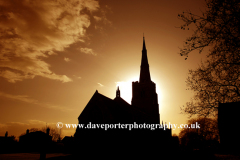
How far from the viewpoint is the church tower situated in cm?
4525

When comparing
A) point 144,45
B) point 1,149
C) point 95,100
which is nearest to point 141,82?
point 144,45

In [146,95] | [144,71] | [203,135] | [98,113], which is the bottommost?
[203,135]

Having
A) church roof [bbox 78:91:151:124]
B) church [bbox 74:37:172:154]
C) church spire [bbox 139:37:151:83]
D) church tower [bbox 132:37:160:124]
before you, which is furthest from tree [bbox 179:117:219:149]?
church roof [bbox 78:91:151:124]

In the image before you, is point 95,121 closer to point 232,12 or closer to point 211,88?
point 211,88

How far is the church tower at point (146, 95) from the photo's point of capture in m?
45.2

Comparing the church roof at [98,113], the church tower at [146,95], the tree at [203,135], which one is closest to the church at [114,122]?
Answer: the church roof at [98,113]

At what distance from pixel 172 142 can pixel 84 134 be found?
28514 millimetres

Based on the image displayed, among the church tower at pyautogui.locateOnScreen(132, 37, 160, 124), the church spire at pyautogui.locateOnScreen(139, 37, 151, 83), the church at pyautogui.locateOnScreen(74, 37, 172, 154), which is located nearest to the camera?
the church at pyautogui.locateOnScreen(74, 37, 172, 154)

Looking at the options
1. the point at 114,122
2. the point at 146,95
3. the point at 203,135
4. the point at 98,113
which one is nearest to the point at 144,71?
the point at 146,95

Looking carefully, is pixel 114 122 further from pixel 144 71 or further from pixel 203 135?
pixel 203 135

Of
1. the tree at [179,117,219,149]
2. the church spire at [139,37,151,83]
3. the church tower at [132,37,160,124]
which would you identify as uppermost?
the church spire at [139,37,151,83]

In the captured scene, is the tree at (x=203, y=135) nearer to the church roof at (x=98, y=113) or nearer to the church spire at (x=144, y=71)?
the church spire at (x=144, y=71)

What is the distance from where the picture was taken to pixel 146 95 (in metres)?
46.2

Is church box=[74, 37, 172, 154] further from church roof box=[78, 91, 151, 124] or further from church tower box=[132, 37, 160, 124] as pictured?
church tower box=[132, 37, 160, 124]
